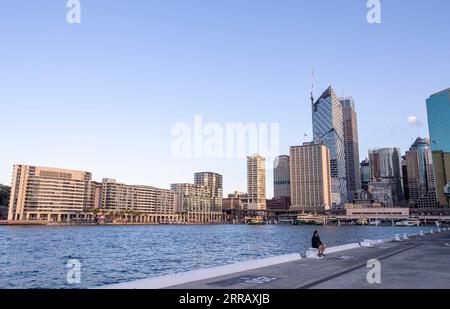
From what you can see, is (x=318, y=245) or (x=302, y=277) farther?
(x=318, y=245)

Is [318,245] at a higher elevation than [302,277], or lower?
higher

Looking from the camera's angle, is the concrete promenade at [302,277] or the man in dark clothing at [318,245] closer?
the concrete promenade at [302,277]

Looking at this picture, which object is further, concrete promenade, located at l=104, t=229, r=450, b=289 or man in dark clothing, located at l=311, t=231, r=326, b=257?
man in dark clothing, located at l=311, t=231, r=326, b=257

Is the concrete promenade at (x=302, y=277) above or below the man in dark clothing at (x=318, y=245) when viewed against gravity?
below

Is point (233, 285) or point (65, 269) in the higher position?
point (233, 285)

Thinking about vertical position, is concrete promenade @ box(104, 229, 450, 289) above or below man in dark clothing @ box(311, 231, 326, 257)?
below
